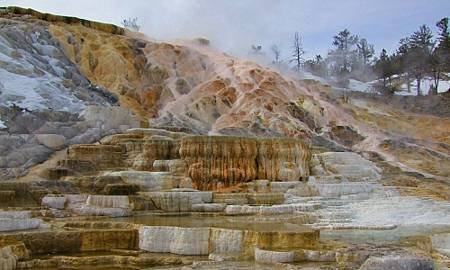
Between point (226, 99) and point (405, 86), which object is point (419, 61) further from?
point (226, 99)

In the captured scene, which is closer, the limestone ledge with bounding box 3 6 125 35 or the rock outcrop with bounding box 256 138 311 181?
the rock outcrop with bounding box 256 138 311 181

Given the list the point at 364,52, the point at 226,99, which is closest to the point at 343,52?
the point at 364,52

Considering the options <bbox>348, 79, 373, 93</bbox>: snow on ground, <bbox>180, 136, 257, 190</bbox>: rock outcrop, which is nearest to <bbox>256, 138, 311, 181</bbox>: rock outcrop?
<bbox>180, 136, 257, 190</bbox>: rock outcrop

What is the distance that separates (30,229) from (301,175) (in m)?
7.80

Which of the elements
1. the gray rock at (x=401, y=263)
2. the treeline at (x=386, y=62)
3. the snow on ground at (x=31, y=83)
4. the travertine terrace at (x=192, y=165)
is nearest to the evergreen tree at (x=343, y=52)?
the treeline at (x=386, y=62)

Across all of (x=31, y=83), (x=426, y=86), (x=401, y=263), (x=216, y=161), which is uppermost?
(x=426, y=86)

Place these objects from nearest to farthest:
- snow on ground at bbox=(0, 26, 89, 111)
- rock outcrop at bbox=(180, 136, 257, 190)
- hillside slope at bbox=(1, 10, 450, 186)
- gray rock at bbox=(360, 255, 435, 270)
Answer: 1. gray rock at bbox=(360, 255, 435, 270)
2. rock outcrop at bbox=(180, 136, 257, 190)
3. snow on ground at bbox=(0, 26, 89, 111)
4. hillside slope at bbox=(1, 10, 450, 186)

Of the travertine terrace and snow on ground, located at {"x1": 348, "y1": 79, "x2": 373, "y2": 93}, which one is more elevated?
snow on ground, located at {"x1": 348, "y1": 79, "x2": 373, "y2": 93}

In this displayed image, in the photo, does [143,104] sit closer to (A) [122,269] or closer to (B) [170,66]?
(B) [170,66]

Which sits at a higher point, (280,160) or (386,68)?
(386,68)

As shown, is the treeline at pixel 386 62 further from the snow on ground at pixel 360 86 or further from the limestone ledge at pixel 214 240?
the limestone ledge at pixel 214 240

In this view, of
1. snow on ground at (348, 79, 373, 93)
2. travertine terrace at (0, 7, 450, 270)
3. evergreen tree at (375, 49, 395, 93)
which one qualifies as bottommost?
travertine terrace at (0, 7, 450, 270)

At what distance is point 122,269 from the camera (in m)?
9.22

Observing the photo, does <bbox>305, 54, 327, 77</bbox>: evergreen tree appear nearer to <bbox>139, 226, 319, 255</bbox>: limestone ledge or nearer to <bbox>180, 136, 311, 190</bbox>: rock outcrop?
<bbox>180, 136, 311, 190</bbox>: rock outcrop
